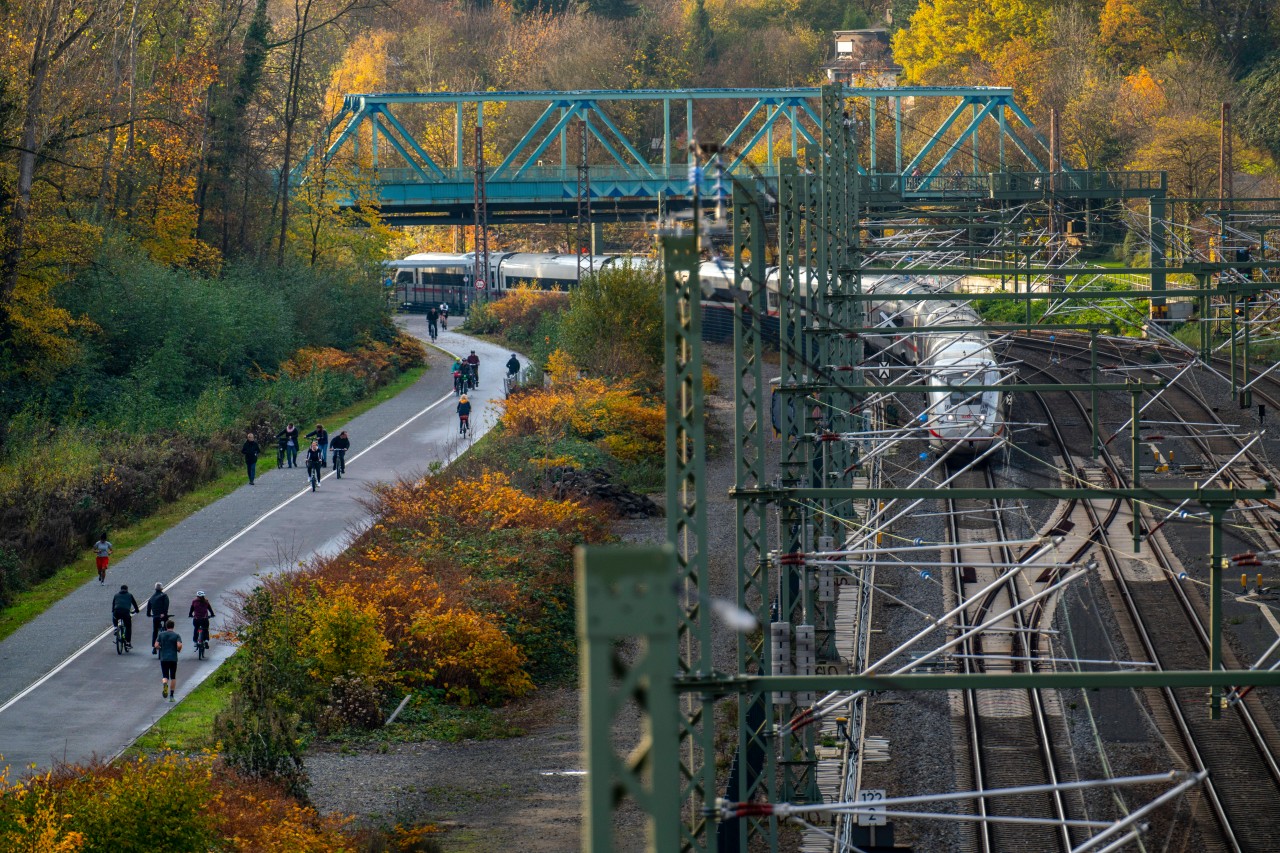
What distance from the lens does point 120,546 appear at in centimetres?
2886

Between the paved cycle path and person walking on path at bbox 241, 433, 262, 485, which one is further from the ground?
Answer: person walking on path at bbox 241, 433, 262, 485

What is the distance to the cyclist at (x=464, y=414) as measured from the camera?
37.6 metres

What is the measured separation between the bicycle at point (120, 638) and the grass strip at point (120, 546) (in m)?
2.37

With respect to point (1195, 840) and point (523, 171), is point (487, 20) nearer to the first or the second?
point (523, 171)

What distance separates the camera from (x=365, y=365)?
4800 centimetres

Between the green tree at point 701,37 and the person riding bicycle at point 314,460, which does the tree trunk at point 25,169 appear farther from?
the green tree at point 701,37

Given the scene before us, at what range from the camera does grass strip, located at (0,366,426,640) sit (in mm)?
24875

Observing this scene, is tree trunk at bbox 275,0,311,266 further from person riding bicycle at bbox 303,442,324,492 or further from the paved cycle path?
person riding bicycle at bbox 303,442,324,492

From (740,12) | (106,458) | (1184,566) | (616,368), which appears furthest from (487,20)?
(1184,566)

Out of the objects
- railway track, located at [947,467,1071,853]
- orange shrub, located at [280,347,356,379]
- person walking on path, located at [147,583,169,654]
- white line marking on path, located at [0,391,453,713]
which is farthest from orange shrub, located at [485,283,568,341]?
person walking on path, located at [147,583,169,654]

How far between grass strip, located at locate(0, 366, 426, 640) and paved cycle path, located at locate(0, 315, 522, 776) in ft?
0.73

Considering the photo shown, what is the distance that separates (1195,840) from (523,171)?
5325cm

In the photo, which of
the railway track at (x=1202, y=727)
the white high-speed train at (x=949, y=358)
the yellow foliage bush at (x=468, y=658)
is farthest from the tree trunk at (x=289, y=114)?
the railway track at (x=1202, y=727)

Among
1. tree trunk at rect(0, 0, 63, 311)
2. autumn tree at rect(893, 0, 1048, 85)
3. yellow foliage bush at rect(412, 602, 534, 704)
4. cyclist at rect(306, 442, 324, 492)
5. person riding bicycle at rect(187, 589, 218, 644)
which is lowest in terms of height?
yellow foliage bush at rect(412, 602, 534, 704)
